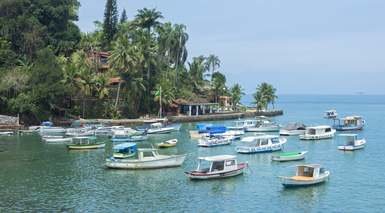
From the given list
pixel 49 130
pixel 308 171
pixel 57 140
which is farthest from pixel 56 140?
pixel 308 171

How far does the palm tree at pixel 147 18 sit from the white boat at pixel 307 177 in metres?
80.9

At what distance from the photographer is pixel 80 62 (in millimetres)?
108312

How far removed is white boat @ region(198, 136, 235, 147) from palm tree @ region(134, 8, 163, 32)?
5080 cm

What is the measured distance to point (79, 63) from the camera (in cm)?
10744

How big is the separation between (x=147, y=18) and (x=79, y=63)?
2245cm

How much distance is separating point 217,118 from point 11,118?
53505mm

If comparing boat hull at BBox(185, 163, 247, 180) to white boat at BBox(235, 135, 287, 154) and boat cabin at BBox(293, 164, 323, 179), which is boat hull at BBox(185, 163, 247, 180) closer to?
Result: boat cabin at BBox(293, 164, 323, 179)

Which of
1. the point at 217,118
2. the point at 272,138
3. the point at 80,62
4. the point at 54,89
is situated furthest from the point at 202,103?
the point at 272,138

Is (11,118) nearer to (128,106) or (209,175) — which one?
(128,106)

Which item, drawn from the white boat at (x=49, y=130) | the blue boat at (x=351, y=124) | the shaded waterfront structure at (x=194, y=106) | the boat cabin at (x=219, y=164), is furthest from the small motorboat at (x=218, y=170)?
the shaded waterfront structure at (x=194, y=106)

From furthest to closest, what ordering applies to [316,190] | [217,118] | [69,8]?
[217,118] → [69,8] → [316,190]

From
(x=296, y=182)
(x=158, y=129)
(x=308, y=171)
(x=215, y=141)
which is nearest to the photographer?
(x=296, y=182)

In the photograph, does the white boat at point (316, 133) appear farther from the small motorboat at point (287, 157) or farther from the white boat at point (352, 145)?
the small motorboat at point (287, 157)

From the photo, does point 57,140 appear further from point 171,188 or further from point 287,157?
point 171,188
